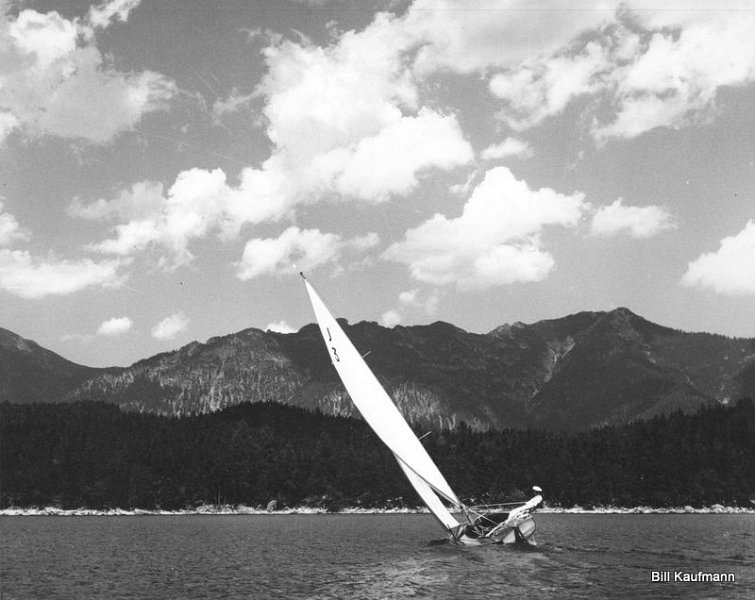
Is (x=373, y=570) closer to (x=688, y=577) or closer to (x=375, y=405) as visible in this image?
(x=375, y=405)

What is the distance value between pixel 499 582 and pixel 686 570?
16.3 meters

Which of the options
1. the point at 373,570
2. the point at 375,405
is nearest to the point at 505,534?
the point at 373,570

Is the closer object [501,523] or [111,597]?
[111,597]

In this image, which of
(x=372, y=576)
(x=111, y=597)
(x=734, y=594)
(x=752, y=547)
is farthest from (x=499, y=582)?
(x=752, y=547)

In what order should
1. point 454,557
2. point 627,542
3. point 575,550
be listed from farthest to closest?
point 627,542 → point 575,550 → point 454,557

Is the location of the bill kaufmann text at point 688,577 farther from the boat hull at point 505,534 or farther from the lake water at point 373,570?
the boat hull at point 505,534

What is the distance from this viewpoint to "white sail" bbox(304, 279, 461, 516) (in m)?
51.5

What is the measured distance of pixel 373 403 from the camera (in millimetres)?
51500

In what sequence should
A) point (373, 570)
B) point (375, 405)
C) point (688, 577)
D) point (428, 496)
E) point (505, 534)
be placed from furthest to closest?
point (505, 534) → point (428, 496) → point (373, 570) → point (375, 405) → point (688, 577)

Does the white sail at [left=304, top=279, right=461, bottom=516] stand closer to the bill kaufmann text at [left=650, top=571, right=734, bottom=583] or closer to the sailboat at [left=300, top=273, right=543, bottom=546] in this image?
the sailboat at [left=300, top=273, right=543, bottom=546]

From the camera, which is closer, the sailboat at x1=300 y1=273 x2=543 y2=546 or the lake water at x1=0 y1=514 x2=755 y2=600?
the lake water at x1=0 y1=514 x2=755 y2=600

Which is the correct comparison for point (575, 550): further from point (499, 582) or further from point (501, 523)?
point (499, 582)

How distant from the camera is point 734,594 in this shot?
42031mm

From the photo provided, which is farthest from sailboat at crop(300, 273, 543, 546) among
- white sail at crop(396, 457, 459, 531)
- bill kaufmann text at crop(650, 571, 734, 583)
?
bill kaufmann text at crop(650, 571, 734, 583)
